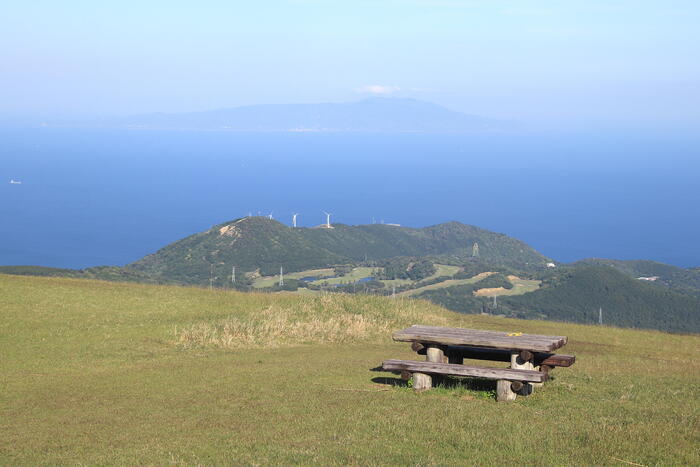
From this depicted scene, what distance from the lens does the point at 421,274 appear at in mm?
101875

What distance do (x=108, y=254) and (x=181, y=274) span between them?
8051cm

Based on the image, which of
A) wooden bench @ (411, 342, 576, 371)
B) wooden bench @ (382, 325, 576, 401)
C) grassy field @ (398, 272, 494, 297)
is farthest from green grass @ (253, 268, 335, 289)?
wooden bench @ (382, 325, 576, 401)

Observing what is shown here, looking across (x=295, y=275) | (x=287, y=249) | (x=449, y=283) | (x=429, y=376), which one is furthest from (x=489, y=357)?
(x=287, y=249)

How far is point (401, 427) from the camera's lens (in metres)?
9.24

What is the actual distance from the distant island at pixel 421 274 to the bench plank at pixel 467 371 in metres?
37.9

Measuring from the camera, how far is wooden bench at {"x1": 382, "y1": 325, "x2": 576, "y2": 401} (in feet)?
36.4

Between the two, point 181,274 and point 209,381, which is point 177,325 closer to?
point 209,381

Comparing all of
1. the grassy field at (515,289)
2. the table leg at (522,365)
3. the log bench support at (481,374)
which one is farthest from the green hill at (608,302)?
the log bench support at (481,374)

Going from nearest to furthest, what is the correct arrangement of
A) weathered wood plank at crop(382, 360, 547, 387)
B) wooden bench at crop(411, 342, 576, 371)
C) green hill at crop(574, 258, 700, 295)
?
weathered wood plank at crop(382, 360, 547, 387) < wooden bench at crop(411, 342, 576, 371) < green hill at crop(574, 258, 700, 295)

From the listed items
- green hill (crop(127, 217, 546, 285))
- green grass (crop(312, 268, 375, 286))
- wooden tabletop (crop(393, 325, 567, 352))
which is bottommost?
wooden tabletop (crop(393, 325, 567, 352))

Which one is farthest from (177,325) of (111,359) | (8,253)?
(8,253)

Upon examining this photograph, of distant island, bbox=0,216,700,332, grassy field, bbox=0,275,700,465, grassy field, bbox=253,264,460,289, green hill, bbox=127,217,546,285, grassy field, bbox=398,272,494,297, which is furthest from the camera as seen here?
green hill, bbox=127,217,546,285

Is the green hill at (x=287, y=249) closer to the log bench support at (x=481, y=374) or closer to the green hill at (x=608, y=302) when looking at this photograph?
the green hill at (x=608, y=302)

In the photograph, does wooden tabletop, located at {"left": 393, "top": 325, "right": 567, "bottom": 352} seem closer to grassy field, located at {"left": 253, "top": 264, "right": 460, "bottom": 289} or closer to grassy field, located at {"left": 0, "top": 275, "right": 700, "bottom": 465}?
grassy field, located at {"left": 0, "top": 275, "right": 700, "bottom": 465}
